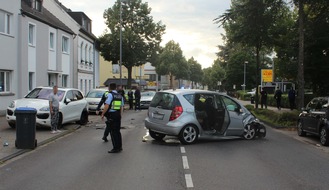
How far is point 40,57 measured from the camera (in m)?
27.0

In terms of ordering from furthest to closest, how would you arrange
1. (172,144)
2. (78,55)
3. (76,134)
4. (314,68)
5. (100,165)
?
(78,55), (314,68), (76,134), (172,144), (100,165)

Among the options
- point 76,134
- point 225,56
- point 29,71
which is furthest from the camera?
point 225,56

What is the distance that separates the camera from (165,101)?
12.2 m

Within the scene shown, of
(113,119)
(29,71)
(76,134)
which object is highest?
(29,71)

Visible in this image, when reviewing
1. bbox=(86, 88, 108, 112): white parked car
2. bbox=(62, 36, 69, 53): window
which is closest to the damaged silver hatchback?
bbox=(86, 88, 108, 112): white parked car

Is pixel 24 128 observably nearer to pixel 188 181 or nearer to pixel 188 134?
pixel 188 134

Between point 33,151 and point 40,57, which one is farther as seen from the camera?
point 40,57

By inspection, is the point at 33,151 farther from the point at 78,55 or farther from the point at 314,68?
the point at 78,55

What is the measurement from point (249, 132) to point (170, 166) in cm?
527

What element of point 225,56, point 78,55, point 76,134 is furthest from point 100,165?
point 225,56

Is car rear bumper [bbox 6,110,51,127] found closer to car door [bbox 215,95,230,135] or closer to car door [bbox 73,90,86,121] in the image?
car door [bbox 73,90,86,121]

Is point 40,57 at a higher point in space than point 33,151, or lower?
higher

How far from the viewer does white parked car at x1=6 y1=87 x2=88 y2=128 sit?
580 inches

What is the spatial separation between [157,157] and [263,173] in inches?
107
